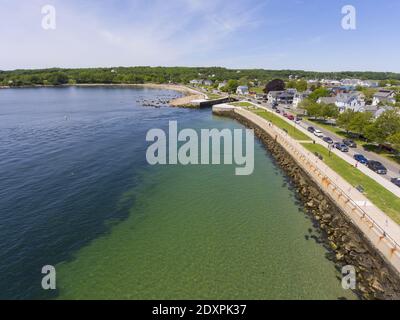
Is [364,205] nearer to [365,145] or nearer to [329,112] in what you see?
[365,145]

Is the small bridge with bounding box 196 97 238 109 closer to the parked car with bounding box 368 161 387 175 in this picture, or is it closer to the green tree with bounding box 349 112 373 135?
the green tree with bounding box 349 112 373 135

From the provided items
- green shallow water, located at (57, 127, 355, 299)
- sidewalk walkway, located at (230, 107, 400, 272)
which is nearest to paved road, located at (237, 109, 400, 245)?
sidewalk walkway, located at (230, 107, 400, 272)

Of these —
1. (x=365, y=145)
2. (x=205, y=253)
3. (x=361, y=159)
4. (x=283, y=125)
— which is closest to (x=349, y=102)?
(x=283, y=125)

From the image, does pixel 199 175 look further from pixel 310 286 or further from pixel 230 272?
pixel 310 286

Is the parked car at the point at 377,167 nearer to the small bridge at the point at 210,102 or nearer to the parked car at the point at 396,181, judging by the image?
the parked car at the point at 396,181

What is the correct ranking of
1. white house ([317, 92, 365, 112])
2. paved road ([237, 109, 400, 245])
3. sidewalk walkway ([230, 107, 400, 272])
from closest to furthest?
1. sidewalk walkway ([230, 107, 400, 272])
2. paved road ([237, 109, 400, 245])
3. white house ([317, 92, 365, 112])

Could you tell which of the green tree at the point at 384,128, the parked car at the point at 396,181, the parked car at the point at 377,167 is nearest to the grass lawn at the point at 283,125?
the green tree at the point at 384,128
